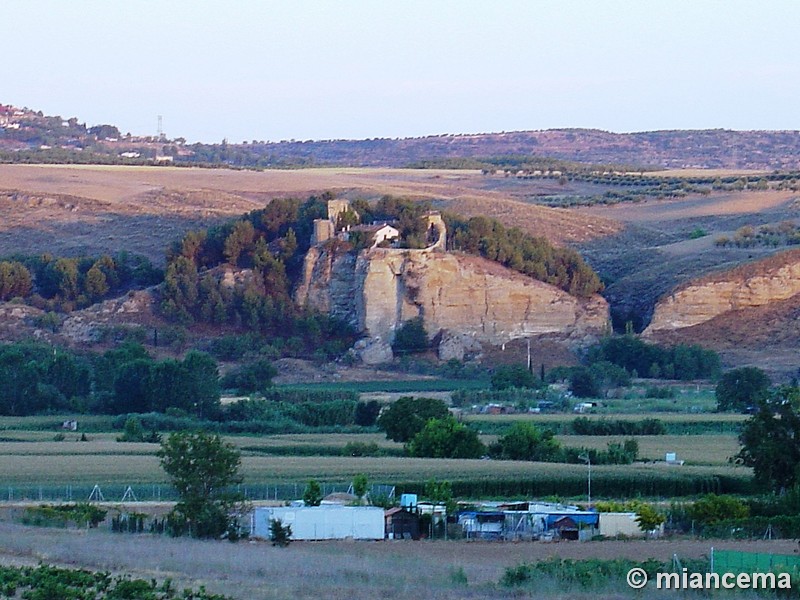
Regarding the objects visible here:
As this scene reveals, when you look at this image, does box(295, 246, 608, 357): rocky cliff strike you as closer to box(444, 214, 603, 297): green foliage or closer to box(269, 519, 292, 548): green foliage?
box(444, 214, 603, 297): green foliage

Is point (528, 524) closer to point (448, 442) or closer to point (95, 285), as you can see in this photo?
point (448, 442)

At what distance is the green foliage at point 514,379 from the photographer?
57.8m

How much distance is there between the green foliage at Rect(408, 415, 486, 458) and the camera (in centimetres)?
4209

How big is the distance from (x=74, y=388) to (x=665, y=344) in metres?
21.9

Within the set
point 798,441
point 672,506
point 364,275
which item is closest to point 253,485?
point 672,506

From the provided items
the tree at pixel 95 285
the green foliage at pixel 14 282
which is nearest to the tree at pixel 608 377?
the tree at pixel 95 285

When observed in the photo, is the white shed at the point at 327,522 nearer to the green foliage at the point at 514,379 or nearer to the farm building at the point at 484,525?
the farm building at the point at 484,525

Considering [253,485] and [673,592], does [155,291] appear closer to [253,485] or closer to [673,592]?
[253,485]

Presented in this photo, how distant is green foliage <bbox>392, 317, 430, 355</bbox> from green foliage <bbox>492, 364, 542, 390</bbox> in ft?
21.7

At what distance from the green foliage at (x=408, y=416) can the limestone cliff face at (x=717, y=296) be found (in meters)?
22.1

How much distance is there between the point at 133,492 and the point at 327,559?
9964mm

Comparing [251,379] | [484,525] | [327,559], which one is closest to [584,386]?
[251,379]

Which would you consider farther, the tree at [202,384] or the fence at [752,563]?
the tree at [202,384]

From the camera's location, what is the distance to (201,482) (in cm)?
3177
